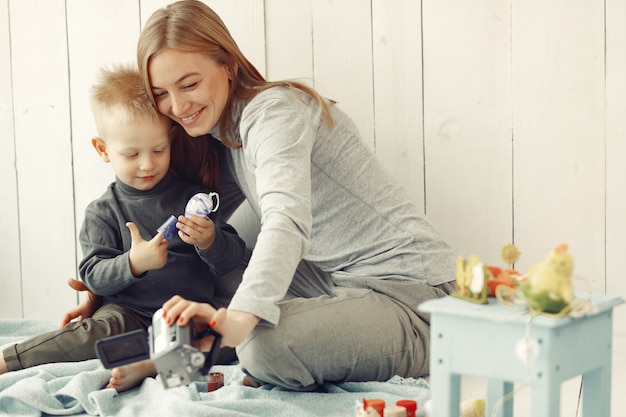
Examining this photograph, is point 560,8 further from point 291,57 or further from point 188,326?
point 188,326

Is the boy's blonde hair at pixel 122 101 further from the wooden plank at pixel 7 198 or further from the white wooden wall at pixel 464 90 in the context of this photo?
the wooden plank at pixel 7 198

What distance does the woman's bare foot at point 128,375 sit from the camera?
1.25 meters

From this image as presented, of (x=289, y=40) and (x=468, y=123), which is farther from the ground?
(x=289, y=40)

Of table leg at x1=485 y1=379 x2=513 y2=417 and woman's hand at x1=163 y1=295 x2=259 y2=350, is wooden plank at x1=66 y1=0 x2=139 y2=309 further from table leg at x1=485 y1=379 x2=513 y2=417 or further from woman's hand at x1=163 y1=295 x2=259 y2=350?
table leg at x1=485 y1=379 x2=513 y2=417

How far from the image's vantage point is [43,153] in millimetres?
1853

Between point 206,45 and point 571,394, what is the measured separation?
797 mm

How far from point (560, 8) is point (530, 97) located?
0.17 m

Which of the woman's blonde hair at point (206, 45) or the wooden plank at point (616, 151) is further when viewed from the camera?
the wooden plank at point (616, 151)

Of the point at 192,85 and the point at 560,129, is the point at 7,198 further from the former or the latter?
the point at 560,129

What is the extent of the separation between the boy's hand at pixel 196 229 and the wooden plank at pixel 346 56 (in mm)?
400

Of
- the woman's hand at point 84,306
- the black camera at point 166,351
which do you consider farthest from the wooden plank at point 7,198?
the black camera at point 166,351

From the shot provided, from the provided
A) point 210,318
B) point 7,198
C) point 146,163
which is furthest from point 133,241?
point 7,198

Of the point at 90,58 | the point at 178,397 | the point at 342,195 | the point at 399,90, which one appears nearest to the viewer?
the point at 178,397

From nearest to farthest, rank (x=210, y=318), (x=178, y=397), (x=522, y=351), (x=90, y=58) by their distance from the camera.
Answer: (x=522, y=351), (x=210, y=318), (x=178, y=397), (x=90, y=58)
